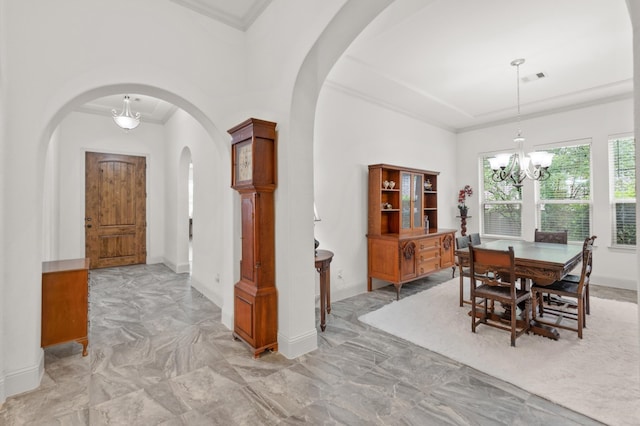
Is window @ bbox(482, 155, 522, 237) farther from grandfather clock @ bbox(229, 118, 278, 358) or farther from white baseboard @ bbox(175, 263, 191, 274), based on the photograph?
white baseboard @ bbox(175, 263, 191, 274)

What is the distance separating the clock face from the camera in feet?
8.79

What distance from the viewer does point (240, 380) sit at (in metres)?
2.32

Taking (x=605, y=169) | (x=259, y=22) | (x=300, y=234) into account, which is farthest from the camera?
(x=605, y=169)

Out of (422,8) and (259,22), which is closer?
(422,8)

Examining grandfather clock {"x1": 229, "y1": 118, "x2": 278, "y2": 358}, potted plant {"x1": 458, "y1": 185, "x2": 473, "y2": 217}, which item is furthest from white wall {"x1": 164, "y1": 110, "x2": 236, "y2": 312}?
potted plant {"x1": 458, "y1": 185, "x2": 473, "y2": 217}

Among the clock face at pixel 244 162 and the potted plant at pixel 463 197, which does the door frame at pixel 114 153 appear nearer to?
the clock face at pixel 244 162

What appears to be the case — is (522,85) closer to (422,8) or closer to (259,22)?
(422,8)

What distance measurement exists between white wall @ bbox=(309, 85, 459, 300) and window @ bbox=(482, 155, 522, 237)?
2.25 metres

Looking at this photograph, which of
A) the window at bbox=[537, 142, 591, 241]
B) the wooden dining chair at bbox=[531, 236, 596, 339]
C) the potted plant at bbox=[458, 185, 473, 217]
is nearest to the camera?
the wooden dining chair at bbox=[531, 236, 596, 339]

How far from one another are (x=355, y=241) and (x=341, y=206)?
24.2 inches

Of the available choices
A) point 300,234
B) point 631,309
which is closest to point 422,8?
point 300,234

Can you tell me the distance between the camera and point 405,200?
486cm

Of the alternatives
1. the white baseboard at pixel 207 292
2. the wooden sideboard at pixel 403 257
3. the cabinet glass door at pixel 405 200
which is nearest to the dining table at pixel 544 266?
the wooden sideboard at pixel 403 257

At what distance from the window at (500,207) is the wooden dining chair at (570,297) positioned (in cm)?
229
